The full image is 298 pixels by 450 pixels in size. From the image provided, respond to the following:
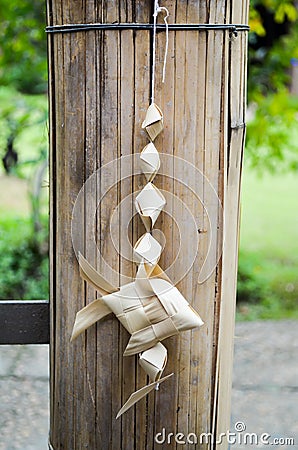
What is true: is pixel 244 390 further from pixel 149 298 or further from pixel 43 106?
pixel 43 106

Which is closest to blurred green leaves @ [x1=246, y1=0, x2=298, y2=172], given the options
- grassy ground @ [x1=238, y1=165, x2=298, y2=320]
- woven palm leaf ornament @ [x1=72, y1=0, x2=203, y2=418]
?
grassy ground @ [x1=238, y1=165, x2=298, y2=320]

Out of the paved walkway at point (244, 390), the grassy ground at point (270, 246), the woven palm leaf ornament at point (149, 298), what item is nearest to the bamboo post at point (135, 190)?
the woven palm leaf ornament at point (149, 298)

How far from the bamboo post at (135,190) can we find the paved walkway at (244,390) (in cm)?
122

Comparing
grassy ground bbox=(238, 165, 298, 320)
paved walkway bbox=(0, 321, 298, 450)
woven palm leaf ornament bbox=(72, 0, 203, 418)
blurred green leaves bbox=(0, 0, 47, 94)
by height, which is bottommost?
grassy ground bbox=(238, 165, 298, 320)

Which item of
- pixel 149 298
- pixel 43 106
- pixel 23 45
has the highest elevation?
pixel 23 45

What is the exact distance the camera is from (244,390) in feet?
12.0

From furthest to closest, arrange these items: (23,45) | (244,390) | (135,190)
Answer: (23,45) < (244,390) < (135,190)

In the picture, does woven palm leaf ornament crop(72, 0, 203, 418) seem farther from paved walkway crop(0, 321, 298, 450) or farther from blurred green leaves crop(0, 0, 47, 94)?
blurred green leaves crop(0, 0, 47, 94)

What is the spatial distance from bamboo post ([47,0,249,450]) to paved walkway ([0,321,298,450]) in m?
1.22

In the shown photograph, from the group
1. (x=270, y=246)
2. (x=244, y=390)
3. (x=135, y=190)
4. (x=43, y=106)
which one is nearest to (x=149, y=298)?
(x=135, y=190)

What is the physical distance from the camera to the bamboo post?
1.74m

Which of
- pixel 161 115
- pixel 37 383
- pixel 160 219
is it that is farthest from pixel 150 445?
pixel 37 383

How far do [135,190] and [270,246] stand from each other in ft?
20.3

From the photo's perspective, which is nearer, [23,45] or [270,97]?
[23,45]
